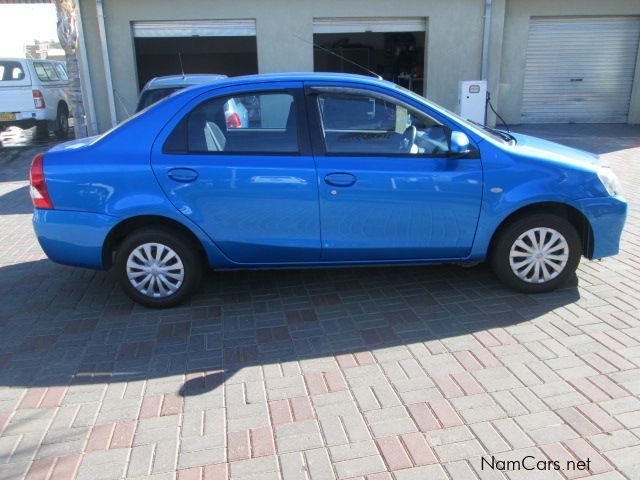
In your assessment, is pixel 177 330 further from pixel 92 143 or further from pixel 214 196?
pixel 92 143

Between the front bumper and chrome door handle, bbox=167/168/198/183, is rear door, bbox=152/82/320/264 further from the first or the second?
the front bumper

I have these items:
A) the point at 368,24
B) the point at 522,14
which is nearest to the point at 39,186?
the point at 368,24

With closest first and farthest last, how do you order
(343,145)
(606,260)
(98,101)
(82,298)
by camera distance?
1. (343,145)
2. (82,298)
3. (606,260)
4. (98,101)

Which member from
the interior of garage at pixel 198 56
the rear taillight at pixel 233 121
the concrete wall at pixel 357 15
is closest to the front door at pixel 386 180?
the rear taillight at pixel 233 121

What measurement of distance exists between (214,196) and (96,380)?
4.87 ft

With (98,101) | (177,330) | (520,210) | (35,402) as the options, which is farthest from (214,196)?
(98,101)

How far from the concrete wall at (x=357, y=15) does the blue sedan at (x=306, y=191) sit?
872 cm

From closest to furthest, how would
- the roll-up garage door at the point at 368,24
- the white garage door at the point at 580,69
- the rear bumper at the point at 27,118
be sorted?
the roll-up garage door at the point at 368,24 < the rear bumper at the point at 27,118 < the white garage door at the point at 580,69

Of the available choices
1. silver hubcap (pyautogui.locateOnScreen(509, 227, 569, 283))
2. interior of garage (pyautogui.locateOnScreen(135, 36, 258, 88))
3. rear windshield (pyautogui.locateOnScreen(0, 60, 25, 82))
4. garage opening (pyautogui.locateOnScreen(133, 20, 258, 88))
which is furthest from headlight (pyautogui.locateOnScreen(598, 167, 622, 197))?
interior of garage (pyautogui.locateOnScreen(135, 36, 258, 88))

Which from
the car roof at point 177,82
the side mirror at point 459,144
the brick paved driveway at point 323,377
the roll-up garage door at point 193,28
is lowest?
the brick paved driveway at point 323,377

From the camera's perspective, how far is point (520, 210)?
14.0ft

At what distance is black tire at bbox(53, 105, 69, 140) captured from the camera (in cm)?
1431

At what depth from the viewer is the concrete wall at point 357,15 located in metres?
12.0

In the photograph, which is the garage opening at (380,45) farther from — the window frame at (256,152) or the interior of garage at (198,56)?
the window frame at (256,152)
